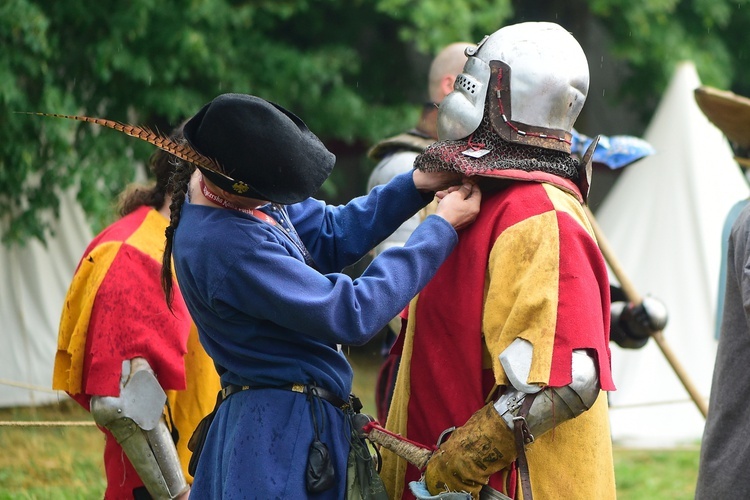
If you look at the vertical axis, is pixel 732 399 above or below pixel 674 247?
above

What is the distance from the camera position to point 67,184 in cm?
654

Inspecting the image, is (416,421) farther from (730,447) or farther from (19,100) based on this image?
(19,100)

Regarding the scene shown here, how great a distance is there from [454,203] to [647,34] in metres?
6.84

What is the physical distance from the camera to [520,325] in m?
2.23

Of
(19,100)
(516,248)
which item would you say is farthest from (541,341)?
(19,100)

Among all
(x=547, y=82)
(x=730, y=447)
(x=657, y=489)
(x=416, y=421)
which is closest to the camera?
(x=547, y=82)

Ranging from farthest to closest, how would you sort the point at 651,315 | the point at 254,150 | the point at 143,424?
the point at 651,315 < the point at 143,424 < the point at 254,150

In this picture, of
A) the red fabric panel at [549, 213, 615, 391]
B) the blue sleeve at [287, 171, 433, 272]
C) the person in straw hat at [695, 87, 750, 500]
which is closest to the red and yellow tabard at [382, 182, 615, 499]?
the red fabric panel at [549, 213, 615, 391]

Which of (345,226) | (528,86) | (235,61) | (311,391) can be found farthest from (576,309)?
(235,61)

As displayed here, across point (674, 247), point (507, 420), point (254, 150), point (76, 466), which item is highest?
point (254, 150)

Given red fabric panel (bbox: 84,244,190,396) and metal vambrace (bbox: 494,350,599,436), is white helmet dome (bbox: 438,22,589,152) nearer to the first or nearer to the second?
metal vambrace (bbox: 494,350,599,436)

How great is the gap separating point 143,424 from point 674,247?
549 centimetres

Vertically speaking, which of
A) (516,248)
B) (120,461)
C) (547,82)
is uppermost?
(547,82)

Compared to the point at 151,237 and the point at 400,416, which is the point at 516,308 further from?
the point at 151,237
